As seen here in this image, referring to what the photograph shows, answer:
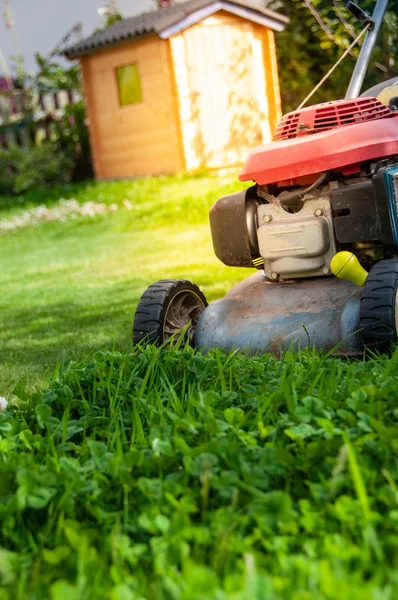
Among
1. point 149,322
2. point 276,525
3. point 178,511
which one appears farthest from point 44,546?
point 149,322

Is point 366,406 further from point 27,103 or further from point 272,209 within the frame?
point 27,103

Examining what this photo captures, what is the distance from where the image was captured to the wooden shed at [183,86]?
13.4 metres

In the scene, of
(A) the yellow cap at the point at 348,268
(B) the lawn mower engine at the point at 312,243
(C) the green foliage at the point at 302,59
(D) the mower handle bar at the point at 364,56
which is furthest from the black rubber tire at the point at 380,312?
(C) the green foliage at the point at 302,59

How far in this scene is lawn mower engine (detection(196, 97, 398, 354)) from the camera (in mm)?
2842

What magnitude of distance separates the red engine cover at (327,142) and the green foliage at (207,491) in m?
0.78

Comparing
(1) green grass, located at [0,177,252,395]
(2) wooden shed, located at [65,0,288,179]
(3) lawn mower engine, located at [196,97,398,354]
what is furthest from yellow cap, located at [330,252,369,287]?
(2) wooden shed, located at [65,0,288,179]

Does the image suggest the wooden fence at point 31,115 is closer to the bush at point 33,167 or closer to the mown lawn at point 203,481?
the bush at point 33,167

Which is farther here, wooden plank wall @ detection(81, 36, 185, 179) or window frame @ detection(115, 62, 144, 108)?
window frame @ detection(115, 62, 144, 108)

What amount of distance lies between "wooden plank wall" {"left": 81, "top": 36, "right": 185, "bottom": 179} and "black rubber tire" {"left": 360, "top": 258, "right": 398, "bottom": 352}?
35.9 ft

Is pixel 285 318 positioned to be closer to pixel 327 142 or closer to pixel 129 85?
pixel 327 142

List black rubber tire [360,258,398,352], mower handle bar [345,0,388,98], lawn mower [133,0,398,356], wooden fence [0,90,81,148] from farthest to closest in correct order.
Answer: wooden fence [0,90,81,148]
mower handle bar [345,0,388,98]
lawn mower [133,0,398,356]
black rubber tire [360,258,398,352]

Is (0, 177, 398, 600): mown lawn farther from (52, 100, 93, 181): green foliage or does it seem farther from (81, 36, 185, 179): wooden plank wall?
(52, 100, 93, 181): green foliage

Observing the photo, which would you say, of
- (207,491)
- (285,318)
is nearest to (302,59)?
(285,318)

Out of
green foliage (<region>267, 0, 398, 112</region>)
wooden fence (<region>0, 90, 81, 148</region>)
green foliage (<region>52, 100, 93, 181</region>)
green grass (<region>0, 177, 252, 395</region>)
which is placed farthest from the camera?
wooden fence (<region>0, 90, 81, 148</region>)
